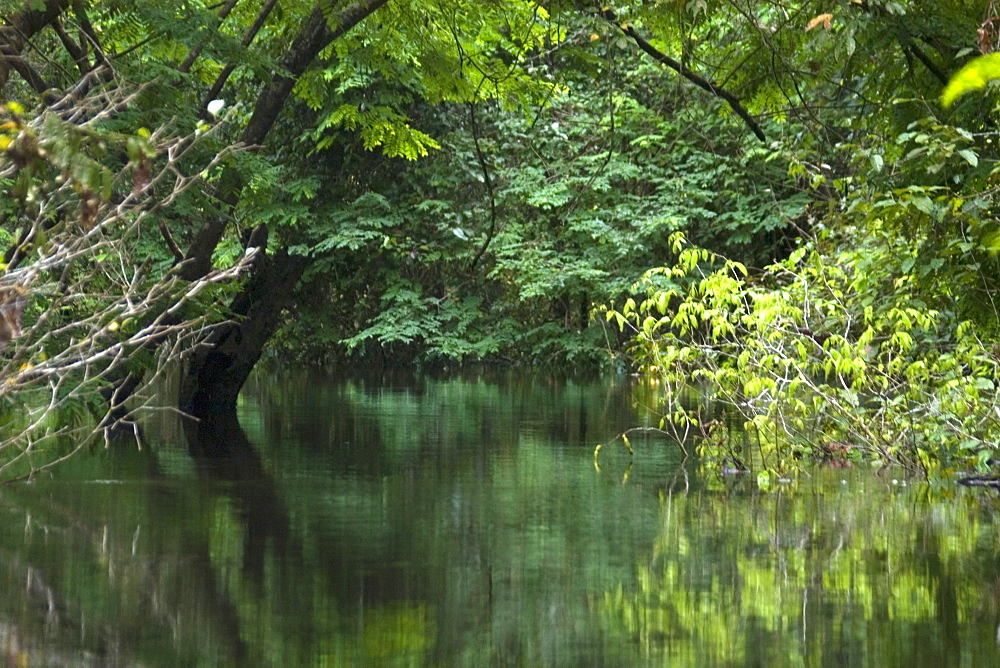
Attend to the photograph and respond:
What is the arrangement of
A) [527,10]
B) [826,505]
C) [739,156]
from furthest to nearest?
[739,156] → [527,10] → [826,505]

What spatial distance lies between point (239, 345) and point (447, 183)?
1066cm

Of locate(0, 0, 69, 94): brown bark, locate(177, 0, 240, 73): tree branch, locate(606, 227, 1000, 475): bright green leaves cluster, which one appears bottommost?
locate(606, 227, 1000, 475): bright green leaves cluster

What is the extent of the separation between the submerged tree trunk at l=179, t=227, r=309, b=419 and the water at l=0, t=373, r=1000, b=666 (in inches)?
162

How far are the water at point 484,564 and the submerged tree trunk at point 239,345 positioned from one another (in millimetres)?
4123

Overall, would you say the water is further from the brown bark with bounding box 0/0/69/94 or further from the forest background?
the brown bark with bounding box 0/0/69/94

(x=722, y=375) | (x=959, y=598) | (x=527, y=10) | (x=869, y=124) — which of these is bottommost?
(x=959, y=598)

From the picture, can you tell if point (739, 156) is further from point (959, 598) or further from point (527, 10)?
point (959, 598)

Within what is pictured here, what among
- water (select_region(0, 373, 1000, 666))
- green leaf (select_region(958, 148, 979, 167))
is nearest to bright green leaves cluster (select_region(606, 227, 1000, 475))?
water (select_region(0, 373, 1000, 666))

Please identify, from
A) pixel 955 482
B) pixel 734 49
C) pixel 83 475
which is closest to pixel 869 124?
pixel 734 49

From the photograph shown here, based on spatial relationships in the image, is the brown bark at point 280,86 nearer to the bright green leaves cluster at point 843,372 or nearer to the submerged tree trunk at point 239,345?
the submerged tree trunk at point 239,345

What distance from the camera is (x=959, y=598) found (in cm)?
607

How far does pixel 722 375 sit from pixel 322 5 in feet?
15.9

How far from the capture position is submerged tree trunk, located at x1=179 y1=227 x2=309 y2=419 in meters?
16.5

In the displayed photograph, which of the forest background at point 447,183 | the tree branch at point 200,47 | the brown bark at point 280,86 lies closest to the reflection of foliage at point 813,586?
the forest background at point 447,183
